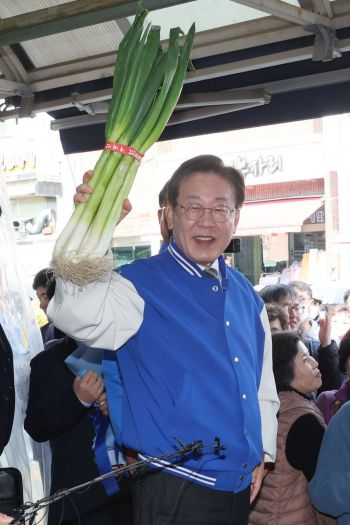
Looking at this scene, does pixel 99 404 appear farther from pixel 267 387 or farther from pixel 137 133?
pixel 137 133

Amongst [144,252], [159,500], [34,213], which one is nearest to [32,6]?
[159,500]

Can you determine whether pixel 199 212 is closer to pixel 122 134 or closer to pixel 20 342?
pixel 122 134

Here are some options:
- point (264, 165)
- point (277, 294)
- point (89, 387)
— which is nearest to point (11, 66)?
point (89, 387)

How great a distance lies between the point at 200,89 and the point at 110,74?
43cm

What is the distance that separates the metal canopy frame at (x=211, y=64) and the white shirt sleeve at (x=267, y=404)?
90 centimetres

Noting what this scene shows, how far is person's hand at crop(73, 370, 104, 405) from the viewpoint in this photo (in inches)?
95.3

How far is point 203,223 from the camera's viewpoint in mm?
1902

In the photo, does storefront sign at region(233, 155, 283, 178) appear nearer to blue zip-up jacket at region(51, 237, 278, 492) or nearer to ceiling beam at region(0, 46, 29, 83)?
ceiling beam at region(0, 46, 29, 83)

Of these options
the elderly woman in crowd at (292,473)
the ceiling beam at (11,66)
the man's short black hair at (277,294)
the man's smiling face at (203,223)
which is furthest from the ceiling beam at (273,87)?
the man's short black hair at (277,294)

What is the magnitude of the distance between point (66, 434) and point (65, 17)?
154 centimetres

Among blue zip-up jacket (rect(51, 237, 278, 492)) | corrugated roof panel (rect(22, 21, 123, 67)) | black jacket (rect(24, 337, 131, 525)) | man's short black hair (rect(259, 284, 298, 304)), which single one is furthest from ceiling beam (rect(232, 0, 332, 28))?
man's short black hair (rect(259, 284, 298, 304))

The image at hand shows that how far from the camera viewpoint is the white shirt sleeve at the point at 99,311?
157 cm

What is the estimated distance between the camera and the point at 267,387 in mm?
2139

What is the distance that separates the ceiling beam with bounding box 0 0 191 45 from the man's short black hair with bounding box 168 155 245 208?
2.30 feet
